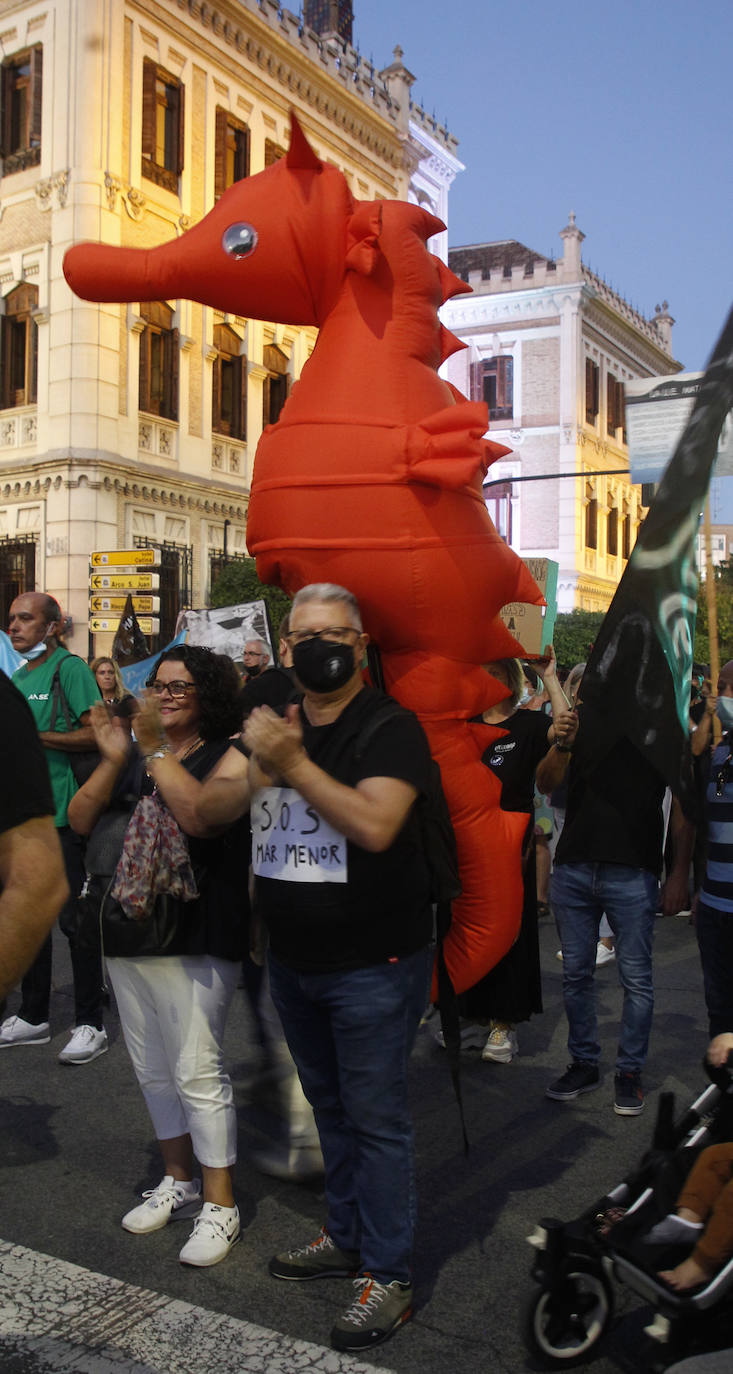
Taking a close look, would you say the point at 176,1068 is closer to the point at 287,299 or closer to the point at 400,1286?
the point at 400,1286

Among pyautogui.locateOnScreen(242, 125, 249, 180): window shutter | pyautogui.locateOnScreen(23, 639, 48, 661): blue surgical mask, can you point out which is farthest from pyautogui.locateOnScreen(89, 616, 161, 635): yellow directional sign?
pyautogui.locateOnScreen(23, 639, 48, 661): blue surgical mask

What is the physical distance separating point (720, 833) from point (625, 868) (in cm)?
70

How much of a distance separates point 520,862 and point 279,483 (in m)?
1.38

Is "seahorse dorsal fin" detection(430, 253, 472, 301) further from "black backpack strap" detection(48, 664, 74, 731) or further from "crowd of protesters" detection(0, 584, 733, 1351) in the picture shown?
"black backpack strap" detection(48, 664, 74, 731)

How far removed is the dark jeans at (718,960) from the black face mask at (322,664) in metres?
1.72

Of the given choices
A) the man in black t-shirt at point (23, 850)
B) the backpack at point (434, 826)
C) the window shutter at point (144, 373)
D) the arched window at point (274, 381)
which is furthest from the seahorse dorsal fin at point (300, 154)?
the arched window at point (274, 381)

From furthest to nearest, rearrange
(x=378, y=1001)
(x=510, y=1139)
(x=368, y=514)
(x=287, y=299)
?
(x=510, y=1139)
(x=287, y=299)
(x=368, y=514)
(x=378, y=1001)

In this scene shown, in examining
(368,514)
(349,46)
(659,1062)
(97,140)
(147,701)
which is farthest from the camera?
(349,46)

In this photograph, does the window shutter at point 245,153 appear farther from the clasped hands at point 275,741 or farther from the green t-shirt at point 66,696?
the clasped hands at point 275,741

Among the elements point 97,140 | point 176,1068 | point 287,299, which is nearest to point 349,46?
point 97,140

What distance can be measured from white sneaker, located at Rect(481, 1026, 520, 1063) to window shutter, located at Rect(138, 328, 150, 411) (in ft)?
50.1

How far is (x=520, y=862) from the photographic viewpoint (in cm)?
378

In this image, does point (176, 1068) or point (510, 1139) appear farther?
point (510, 1139)

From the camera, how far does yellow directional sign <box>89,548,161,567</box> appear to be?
14180 millimetres
